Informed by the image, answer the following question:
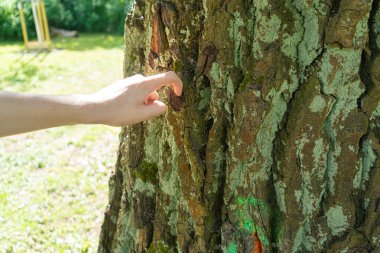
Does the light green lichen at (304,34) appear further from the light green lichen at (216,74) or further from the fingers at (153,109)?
the fingers at (153,109)

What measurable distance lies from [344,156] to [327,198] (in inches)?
6.9

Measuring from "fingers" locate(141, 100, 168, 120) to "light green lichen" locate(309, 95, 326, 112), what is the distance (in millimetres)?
583

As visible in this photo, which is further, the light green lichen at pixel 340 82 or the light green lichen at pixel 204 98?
the light green lichen at pixel 204 98

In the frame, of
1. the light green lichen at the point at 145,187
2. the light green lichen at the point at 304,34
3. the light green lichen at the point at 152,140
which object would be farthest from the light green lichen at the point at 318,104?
the light green lichen at the point at 145,187

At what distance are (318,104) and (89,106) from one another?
821mm

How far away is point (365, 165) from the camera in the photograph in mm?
1624

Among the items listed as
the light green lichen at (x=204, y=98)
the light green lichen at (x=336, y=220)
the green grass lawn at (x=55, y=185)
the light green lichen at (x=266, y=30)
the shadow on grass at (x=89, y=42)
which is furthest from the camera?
the shadow on grass at (x=89, y=42)

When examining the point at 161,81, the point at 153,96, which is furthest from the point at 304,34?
the point at 153,96

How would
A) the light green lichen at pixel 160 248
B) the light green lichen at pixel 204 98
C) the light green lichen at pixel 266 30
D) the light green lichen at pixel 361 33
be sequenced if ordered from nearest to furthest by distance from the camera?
the light green lichen at pixel 361 33 → the light green lichen at pixel 266 30 → the light green lichen at pixel 204 98 → the light green lichen at pixel 160 248

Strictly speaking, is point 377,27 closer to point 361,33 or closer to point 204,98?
point 361,33

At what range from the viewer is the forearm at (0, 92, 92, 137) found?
5.15 feet

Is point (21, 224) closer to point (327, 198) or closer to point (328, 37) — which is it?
point (327, 198)

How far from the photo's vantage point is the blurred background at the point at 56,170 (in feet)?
12.6

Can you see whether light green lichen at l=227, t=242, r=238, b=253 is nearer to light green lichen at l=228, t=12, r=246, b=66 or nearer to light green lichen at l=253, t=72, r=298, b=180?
light green lichen at l=253, t=72, r=298, b=180
